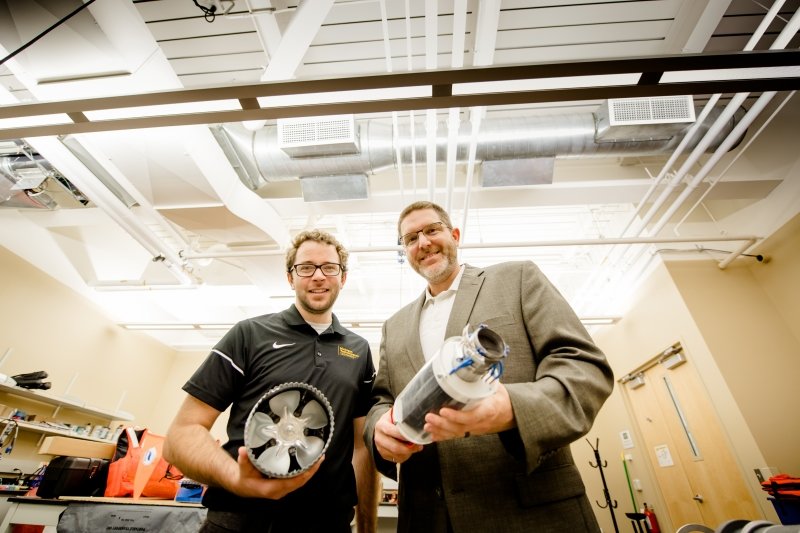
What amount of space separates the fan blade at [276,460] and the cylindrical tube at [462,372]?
337 mm

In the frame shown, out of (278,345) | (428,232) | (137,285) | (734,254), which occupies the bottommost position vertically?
(278,345)

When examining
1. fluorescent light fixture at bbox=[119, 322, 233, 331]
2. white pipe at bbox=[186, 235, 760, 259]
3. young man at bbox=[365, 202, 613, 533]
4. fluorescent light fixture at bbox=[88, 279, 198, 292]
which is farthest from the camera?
fluorescent light fixture at bbox=[119, 322, 233, 331]

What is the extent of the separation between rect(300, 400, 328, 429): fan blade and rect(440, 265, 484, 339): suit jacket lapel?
0.41 m

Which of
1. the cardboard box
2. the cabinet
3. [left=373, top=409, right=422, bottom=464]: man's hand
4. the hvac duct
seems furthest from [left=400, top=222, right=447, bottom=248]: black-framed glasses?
the cabinet

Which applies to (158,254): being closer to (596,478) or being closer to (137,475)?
(137,475)

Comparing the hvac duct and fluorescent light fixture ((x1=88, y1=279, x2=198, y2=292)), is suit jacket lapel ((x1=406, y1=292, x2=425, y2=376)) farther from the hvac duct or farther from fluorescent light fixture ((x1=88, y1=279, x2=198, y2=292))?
fluorescent light fixture ((x1=88, y1=279, x2=198, y2=292))

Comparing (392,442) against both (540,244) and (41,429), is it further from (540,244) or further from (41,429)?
(41,429)

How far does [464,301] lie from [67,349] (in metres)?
6.34

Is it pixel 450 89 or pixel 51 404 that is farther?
pixel 51 404

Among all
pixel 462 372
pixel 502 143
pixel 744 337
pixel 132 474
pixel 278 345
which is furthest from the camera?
pixel 744 337

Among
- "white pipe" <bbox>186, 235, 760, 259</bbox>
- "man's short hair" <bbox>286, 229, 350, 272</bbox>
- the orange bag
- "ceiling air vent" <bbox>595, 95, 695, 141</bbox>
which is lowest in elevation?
the orange bag

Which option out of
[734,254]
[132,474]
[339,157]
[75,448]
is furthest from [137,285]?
[734,254]

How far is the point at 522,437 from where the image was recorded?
2.08 ft

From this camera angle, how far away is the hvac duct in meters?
2.71
